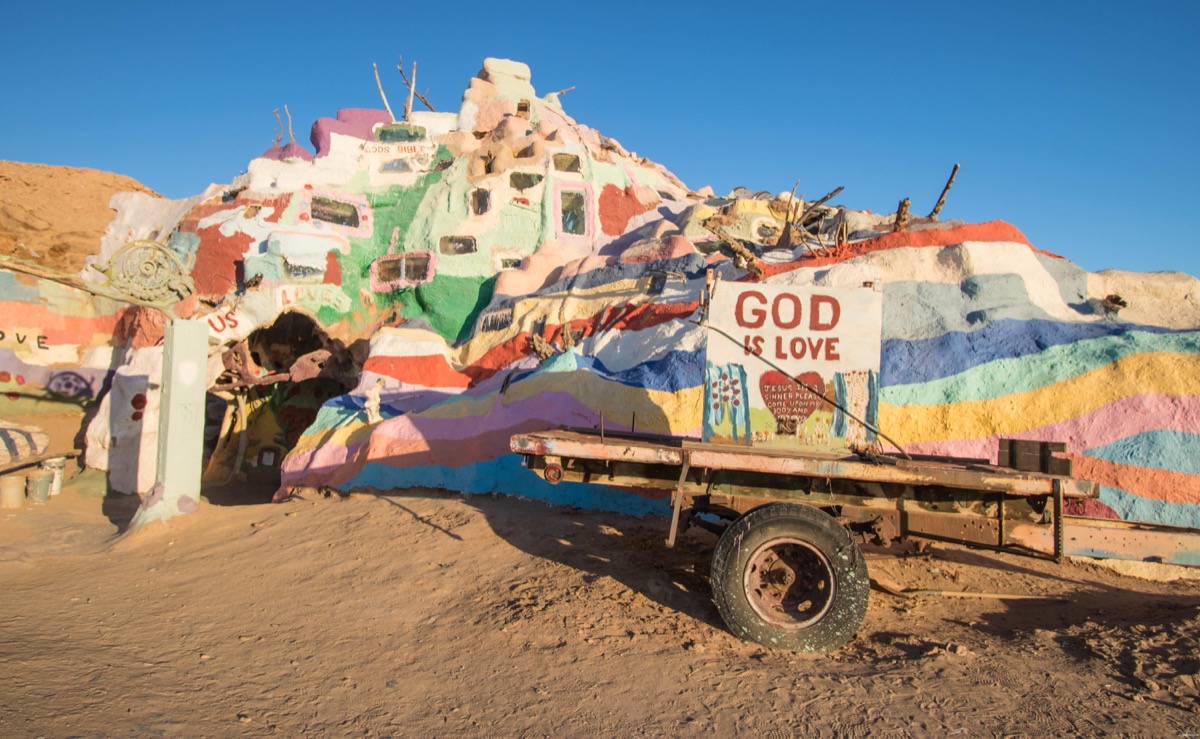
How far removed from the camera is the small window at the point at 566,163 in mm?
20859

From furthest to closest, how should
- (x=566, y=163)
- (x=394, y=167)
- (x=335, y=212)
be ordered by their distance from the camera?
(x=394, y=167) < (x=566, y=163) < (x=335, y=212)

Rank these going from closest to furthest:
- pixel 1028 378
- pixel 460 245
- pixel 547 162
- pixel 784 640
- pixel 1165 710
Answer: pixel 1165 710 → pixel 784 640 → pixel 1028 378 → pixel 460 245 → pixel 547 162

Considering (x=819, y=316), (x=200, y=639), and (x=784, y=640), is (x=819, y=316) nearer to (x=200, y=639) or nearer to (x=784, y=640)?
(x=784, y=640)

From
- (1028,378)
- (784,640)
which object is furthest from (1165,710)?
(1028,378)

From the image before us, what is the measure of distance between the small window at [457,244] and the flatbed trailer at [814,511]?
14.6 metres

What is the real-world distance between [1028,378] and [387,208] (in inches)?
675

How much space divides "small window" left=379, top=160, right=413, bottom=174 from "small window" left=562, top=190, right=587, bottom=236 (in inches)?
193

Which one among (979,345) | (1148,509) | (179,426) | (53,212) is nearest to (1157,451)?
(1148,509)

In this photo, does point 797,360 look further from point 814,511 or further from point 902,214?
point 902,214

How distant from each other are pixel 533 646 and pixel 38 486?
11.4 meters

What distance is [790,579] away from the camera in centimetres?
496

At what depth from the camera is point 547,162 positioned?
20.7 metres

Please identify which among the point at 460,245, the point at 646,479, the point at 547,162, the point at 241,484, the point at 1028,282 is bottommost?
the point at 241,484

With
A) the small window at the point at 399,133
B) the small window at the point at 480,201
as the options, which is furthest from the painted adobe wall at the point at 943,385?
the small window at the point at 399,133
